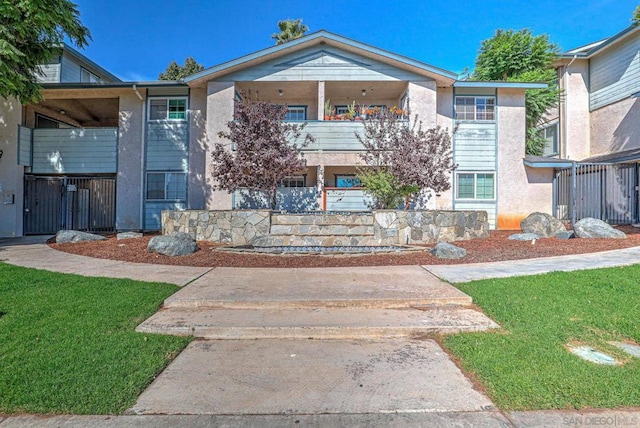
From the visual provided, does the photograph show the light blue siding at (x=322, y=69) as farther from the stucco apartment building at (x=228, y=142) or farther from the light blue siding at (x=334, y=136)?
the light blue siding at (x=334, y=136)

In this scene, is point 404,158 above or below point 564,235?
above

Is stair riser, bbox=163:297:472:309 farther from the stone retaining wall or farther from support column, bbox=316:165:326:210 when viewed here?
support column, bbox=316:165:326:210

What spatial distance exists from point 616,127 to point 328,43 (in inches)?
528

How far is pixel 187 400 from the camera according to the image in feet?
8.61

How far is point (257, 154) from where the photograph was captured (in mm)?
10594

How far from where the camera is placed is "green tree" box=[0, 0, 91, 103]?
806 cm

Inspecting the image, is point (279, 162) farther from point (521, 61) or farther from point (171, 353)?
point (521, 61)

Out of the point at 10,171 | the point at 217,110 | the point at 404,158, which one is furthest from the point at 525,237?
the point at 10,171

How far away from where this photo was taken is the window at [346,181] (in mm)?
14648

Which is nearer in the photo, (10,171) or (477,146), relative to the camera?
(10,171)

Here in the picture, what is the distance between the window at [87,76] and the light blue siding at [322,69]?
8.28 metres

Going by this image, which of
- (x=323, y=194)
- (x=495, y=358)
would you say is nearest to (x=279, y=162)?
(x=323, y=194)

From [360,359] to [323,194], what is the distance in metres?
10.0

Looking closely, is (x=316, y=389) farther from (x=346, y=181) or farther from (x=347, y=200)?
(x=346, y=181)
